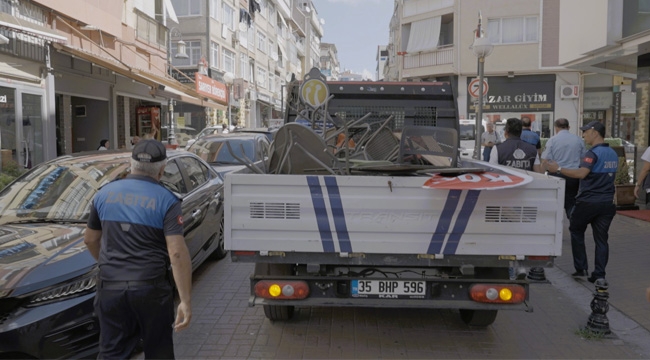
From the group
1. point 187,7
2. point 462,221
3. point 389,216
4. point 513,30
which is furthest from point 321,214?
point 187,7

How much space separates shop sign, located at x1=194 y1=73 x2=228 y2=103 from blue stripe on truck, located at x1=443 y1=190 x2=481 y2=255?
17071mm

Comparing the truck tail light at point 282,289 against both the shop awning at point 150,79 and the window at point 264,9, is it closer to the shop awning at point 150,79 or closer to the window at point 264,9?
the shop awning at point 150,79

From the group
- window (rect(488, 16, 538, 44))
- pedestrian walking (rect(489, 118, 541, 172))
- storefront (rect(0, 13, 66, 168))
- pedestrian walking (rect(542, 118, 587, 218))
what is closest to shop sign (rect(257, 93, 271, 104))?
window (rect(488, 16, 538, 44))

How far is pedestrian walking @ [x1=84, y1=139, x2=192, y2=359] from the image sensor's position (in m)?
2.85

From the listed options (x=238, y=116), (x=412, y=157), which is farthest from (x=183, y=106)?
(x=412, y=157)

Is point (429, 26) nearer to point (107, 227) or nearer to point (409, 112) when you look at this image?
point (409, 112)

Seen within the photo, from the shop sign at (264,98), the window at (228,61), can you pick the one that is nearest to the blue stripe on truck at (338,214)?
the window at (228,61)

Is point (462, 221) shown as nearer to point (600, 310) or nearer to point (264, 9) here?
point (600, 310)

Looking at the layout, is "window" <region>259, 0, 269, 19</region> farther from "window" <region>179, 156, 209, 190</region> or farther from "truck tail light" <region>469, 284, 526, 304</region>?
"truck tail light" <region>469, 284, 526, 304</region>

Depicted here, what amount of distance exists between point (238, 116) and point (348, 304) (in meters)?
32.8

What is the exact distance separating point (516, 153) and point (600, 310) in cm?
266

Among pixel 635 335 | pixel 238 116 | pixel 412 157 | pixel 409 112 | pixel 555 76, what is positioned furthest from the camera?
pixel 238 116

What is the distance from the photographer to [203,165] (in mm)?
6961

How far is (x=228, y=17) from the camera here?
3400 cm
